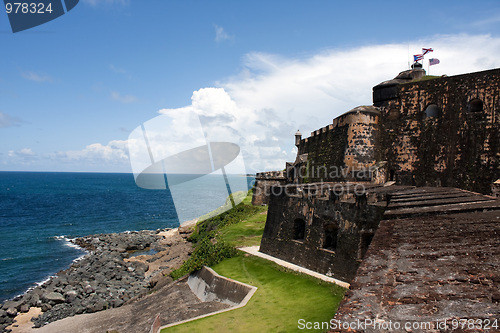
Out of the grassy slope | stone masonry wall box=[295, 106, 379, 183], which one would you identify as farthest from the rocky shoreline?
stone masonry wall box=[295, 106, 379, 183]

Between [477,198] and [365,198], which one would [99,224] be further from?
[477,198]

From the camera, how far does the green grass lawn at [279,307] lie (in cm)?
1226

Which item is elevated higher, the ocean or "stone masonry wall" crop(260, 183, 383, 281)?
"stone masonry wall" crop(260, 183, 383, 281)

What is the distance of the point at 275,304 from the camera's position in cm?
1398

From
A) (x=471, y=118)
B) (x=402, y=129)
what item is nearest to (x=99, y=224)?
(x=402, y=129)

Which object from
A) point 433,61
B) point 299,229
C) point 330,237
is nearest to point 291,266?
point 299,229

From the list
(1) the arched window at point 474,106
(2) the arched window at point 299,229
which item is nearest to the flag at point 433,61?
(1) the arched window at point 474,106

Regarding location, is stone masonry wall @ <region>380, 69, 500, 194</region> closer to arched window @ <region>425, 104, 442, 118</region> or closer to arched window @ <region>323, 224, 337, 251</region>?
arched window @ <region>425, 104, 442, 118</region>

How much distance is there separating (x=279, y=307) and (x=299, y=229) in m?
6.26

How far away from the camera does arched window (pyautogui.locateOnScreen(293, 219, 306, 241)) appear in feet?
62.9

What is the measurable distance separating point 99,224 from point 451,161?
185 ft

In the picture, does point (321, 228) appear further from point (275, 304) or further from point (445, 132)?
point (445, 132)

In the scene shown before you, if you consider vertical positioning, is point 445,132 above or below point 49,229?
above

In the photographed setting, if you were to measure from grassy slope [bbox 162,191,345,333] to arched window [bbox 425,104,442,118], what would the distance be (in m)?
12.1
